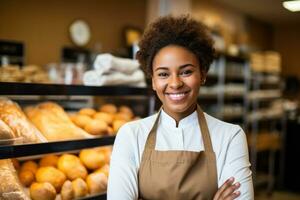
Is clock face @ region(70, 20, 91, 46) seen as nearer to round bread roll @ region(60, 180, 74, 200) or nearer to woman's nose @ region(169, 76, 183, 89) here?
round bread roll @ region(60, 180, 74, 200)

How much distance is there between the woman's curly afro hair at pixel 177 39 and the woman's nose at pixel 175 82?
13cm

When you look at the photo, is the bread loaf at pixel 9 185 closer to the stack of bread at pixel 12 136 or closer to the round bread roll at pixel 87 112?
the stack of bread at pixel 12 136

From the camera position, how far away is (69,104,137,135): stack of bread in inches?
73.6

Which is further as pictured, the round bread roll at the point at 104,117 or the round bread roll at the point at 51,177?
the round bread roll at the point at 104,117

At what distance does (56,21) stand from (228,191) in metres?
3.15

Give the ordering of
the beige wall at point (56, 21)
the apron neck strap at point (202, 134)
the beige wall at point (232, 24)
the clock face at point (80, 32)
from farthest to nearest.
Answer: the beige wall at point (232, 24)
the clock face at point (80, 32)
the beige wall at point (56, 21)
the apron neck strap at point (202, 134)

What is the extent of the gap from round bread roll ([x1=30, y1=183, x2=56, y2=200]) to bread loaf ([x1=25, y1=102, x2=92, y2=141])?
0.65 ft

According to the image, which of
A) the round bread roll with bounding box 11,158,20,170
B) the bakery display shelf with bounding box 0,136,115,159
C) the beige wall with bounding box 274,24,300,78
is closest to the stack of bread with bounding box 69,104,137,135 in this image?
the bakery display shelf with bounding box 0,136,115,159

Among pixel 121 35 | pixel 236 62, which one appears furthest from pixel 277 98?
pixel 121 35

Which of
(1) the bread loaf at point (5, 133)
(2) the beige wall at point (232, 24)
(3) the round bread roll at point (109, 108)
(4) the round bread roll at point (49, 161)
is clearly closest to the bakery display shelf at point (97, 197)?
(4) the round bread roll at point (49, 161)

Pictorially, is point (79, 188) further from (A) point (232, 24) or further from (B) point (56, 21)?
(A) point (232, 24)

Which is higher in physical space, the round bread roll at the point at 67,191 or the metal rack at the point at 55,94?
the metal rack at the point at 55,94

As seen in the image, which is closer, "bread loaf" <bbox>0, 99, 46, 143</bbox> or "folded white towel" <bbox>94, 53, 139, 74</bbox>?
"bread loaf" <bbox>0, 99, 46, 143</bbox>

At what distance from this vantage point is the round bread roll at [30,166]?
1.67 m
